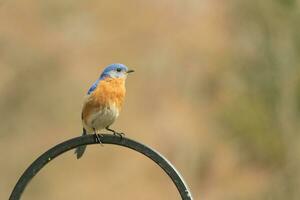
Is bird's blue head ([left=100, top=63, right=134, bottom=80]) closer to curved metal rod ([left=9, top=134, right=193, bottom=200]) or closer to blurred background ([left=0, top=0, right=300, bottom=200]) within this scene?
curved metal rod ([left=9, top=134, right=193, bottom=200])

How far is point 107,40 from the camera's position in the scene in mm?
22188

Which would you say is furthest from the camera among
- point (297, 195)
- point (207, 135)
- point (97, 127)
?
point (207, 135)

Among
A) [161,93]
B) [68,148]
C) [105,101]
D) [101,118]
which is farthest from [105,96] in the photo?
[161,93]

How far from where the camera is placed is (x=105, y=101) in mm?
5480

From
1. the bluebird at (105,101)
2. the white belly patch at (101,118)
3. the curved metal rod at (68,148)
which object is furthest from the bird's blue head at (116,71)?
the curved metal rod at (68,148)

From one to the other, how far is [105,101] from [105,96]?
0.12 ft

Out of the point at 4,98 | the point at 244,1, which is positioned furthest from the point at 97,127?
the point at 244,1

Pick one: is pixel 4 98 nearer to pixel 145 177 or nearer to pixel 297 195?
pixel 145 177

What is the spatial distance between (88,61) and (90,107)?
47.6 feet

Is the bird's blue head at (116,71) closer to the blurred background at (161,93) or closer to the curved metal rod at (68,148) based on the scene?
the curved metal rod at (68,148)

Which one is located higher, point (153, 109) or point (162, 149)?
point (153, 109)

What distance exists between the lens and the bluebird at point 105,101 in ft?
17.9

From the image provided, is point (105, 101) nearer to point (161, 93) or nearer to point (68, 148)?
point (68, 148)

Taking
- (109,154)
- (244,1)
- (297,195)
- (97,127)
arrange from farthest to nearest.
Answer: (109,154), (244,1), (297,195), (97,127)
